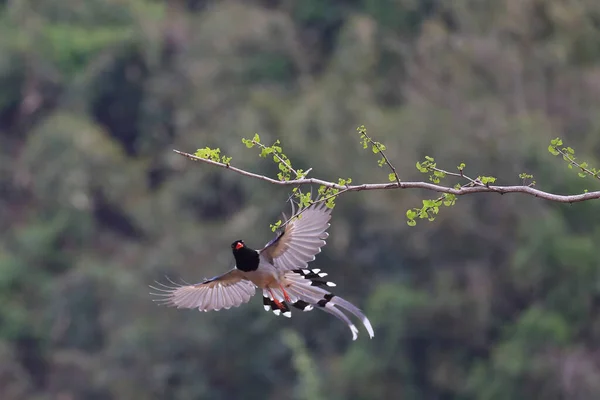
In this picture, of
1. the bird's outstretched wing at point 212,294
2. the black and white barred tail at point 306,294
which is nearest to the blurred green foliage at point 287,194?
the bird's outstretched wing at point 212,294

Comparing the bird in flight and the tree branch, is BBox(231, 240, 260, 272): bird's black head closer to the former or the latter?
the bird in flight

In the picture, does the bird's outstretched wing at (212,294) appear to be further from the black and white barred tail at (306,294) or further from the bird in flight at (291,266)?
the black and white barred tail at (306,294)

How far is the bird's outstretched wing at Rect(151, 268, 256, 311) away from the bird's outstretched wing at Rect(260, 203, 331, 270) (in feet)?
0.98

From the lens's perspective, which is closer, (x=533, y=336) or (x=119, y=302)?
(x=533, y=336)

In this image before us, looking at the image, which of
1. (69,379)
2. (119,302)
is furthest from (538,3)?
(69,379)

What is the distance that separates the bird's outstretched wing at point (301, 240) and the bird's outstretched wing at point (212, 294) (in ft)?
0.98

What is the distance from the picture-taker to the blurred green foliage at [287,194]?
62.5 feet

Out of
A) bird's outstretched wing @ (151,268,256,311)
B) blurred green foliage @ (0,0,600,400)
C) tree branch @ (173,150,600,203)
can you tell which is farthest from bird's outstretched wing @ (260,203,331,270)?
blurred green foliage @ (0,0,600,400)

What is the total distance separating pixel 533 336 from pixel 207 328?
A: 16.1ft

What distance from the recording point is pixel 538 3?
21531 millimetres

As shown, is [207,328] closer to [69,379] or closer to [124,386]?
[124,386]

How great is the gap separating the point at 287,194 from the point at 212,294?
13.1m

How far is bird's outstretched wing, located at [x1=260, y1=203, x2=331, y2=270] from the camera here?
21.0 ft

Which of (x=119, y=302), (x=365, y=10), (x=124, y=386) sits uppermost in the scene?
(x=365, y=10)
